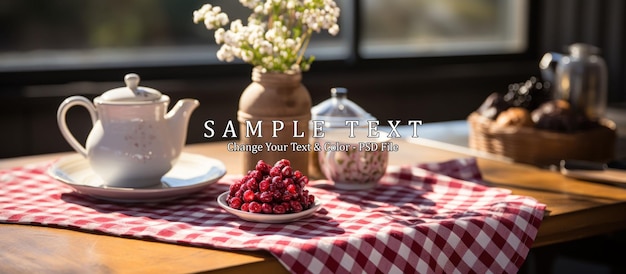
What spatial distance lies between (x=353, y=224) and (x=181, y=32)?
2.09 meters

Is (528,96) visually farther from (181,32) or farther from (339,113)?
(181,32)

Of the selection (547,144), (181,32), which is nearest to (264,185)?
(547,144)

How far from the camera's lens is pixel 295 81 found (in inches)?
57.8

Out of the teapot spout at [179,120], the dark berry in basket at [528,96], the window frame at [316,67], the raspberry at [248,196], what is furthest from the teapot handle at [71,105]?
the window frame at [316,67]

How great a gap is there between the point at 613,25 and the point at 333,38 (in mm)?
1166

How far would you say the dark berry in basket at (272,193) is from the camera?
120 centimetres

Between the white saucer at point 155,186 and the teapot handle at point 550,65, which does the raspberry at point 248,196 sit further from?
the teapot handle at point 550,65

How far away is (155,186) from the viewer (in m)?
1.41

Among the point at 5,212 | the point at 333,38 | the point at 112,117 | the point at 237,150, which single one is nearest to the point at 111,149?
the point at 112,117

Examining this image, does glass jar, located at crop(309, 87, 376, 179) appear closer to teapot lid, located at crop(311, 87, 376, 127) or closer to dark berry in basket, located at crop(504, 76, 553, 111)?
Result: teapot lid, located at crop(311, 87, 376, 127)

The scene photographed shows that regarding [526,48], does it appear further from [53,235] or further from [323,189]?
[53,235]

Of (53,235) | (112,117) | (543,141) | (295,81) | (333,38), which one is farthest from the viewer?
(333,38)

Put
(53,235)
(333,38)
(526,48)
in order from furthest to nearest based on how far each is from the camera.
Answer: (526,48) → (333,38) → (53,235)

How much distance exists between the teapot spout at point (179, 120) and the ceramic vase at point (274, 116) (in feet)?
0.34
